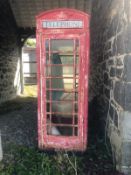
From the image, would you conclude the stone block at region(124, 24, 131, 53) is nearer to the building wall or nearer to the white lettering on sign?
the white lettering on sign

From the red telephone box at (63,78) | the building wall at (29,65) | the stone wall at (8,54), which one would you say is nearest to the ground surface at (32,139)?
the red telephone box at (63,78)

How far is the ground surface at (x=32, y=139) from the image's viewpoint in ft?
12.6

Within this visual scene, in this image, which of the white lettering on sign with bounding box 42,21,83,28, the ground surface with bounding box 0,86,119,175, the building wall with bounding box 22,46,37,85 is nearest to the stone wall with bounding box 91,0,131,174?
the ground surface with bounding box 0,86,119,175

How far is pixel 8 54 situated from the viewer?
9.91 m

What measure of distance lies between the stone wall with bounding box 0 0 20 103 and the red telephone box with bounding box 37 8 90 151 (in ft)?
16.5

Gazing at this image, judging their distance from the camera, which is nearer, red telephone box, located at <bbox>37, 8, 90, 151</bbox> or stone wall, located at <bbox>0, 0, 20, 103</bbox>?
red telephone box, located at <bbox>37, 8, 90, 151</bbox>

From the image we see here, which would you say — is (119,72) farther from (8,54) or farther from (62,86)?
(8,54)

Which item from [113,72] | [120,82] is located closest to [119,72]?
[120,82]

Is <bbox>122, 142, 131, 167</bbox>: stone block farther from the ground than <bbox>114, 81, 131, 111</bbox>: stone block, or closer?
closer

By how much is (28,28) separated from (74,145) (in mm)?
8322

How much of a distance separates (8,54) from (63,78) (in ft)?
20.9

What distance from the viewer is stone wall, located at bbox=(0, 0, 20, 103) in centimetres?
887

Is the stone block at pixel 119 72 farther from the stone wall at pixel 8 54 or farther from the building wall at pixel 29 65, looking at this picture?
the building wall at pixel 29 65

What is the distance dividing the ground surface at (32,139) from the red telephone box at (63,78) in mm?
270
